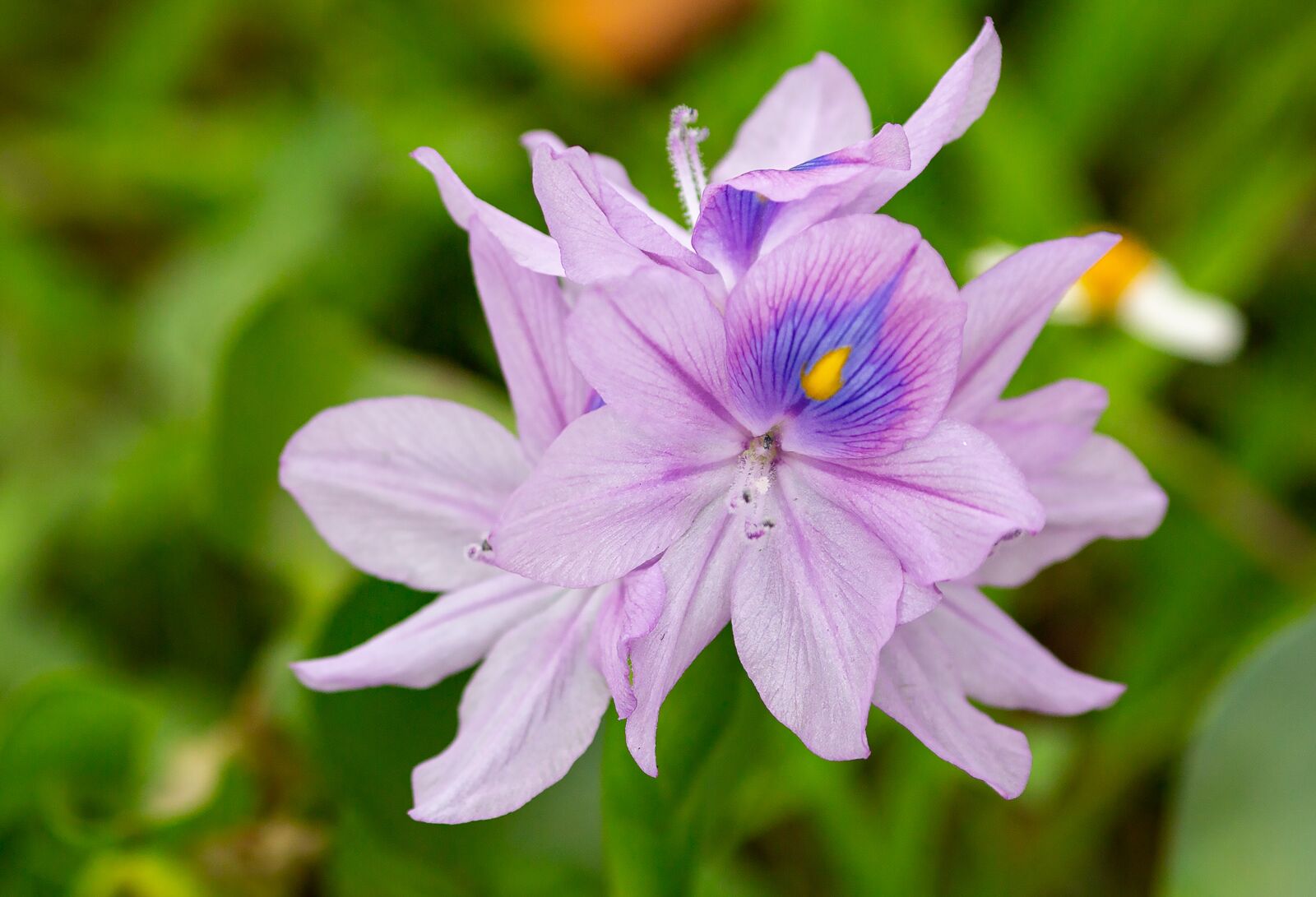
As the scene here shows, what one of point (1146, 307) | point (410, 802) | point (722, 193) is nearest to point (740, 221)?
point (722, 193)

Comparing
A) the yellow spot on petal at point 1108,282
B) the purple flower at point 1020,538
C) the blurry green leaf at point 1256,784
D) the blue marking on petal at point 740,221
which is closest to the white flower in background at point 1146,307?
the yellow spot on petal at point 1108,282

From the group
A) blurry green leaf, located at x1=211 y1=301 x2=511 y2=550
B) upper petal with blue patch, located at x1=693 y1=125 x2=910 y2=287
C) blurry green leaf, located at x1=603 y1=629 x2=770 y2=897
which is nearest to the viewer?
upper petal with blue patch, located at x1=693 y1=125 x2=910 y2=287

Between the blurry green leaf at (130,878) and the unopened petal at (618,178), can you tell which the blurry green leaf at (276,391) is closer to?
the blurry green leaf at (130,878)

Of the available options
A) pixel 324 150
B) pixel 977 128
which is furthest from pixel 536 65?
pixel 977 128

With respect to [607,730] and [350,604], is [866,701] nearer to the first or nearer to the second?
[607,730]

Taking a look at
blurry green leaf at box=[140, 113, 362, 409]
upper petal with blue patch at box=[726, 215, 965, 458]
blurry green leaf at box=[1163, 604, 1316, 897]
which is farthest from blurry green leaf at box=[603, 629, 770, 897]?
blurry green leaf at box=[140, 113, 362, 409]

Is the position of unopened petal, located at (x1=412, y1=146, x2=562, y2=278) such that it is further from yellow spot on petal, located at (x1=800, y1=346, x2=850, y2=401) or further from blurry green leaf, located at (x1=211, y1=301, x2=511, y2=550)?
blurry green leaf, located at (x1=211, y1=301, x2=511, y2=550)

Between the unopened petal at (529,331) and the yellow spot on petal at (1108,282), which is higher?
the unopened petal at (529,331)
